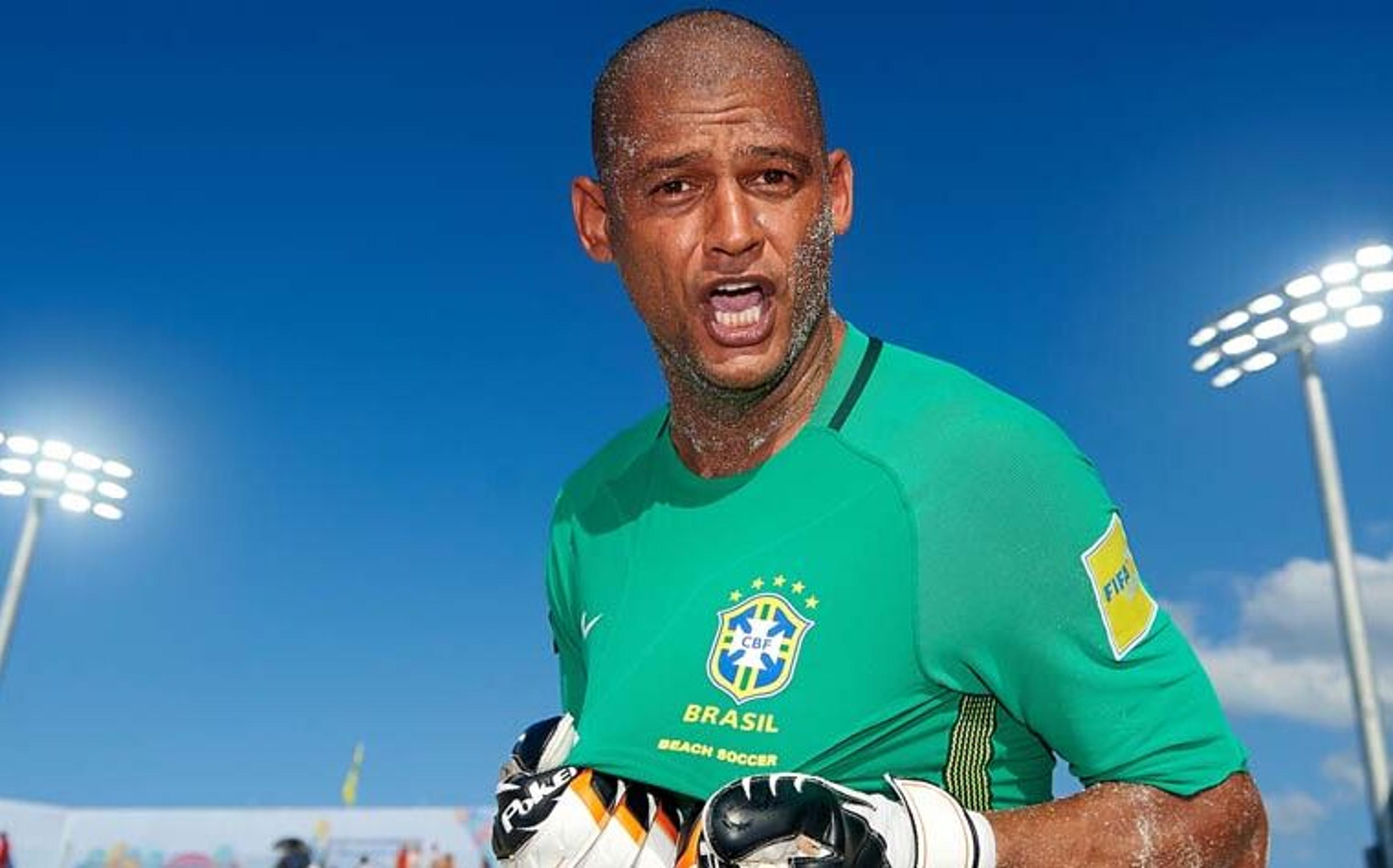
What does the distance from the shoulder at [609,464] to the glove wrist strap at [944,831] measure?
132 cm

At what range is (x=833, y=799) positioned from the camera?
2.09m

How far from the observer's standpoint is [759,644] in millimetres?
2502

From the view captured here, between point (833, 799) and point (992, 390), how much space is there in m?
0.98

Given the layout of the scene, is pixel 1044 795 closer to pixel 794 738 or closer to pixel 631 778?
pixel 794 738

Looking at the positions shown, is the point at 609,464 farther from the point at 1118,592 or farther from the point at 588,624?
Result: the point at 1118,592

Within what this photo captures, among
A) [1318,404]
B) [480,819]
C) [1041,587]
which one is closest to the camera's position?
[1041,587]

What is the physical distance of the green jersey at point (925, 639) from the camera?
238cm

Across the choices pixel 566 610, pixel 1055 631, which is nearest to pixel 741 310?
pixel 1055 631

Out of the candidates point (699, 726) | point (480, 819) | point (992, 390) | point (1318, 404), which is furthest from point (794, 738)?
point (480, 819)

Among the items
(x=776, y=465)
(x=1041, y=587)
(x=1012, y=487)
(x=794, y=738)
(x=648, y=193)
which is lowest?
(x=794, y=738)

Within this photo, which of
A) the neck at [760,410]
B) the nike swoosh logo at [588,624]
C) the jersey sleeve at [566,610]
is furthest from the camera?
the jersey sleeve at [566,610]

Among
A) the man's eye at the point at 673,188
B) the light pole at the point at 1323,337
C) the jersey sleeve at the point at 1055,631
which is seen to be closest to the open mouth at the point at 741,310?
the man's eye at the point at 673,188

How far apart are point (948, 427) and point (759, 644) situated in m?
0.56

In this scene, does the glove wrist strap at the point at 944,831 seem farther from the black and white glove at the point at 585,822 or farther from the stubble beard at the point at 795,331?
the stubble beard at the point at 795,331
